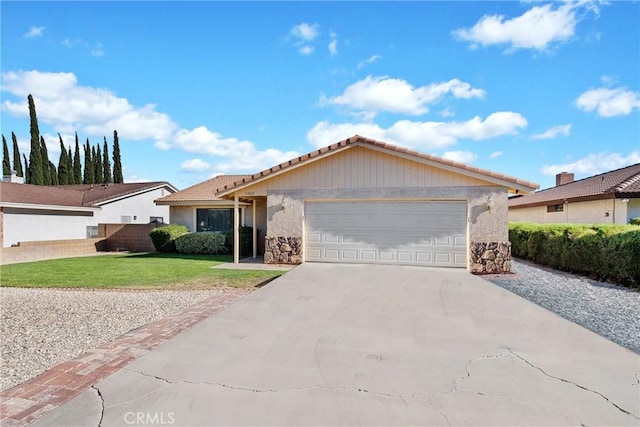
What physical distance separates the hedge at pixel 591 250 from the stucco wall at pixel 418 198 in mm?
2585

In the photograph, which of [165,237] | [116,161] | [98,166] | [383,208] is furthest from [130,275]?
[98,166]

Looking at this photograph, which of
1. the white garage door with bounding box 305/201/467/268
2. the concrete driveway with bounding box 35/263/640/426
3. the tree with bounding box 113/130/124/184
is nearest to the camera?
the concrete driveway with bounding box 35/263/640/426

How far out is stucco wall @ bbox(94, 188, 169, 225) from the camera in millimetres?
22156

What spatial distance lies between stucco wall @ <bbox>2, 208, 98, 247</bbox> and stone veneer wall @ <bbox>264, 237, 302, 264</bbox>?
14235 mm

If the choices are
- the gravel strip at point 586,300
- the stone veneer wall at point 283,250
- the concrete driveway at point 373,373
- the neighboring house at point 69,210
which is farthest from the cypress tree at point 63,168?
the gravel strip at point 586,300

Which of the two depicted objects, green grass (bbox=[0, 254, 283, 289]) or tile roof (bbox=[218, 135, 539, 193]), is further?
tile roof (bbox=[218, 135, 539, 193])

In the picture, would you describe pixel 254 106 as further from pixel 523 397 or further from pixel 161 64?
pixel 523 397

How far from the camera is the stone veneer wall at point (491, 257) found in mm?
10680

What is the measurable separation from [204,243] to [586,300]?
15.7 meters

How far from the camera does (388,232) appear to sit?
11.5m

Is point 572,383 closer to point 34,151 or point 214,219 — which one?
point 214,219

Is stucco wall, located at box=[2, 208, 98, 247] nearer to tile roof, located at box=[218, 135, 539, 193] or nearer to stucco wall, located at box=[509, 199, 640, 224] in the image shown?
tile roof, located at box=[218, 135, 539, 193]

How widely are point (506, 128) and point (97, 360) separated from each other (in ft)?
63.7

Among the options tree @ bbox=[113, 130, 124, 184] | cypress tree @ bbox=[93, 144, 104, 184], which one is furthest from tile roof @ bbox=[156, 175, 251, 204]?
cypress tree @ bbox=[93, 144, 104, 184]
